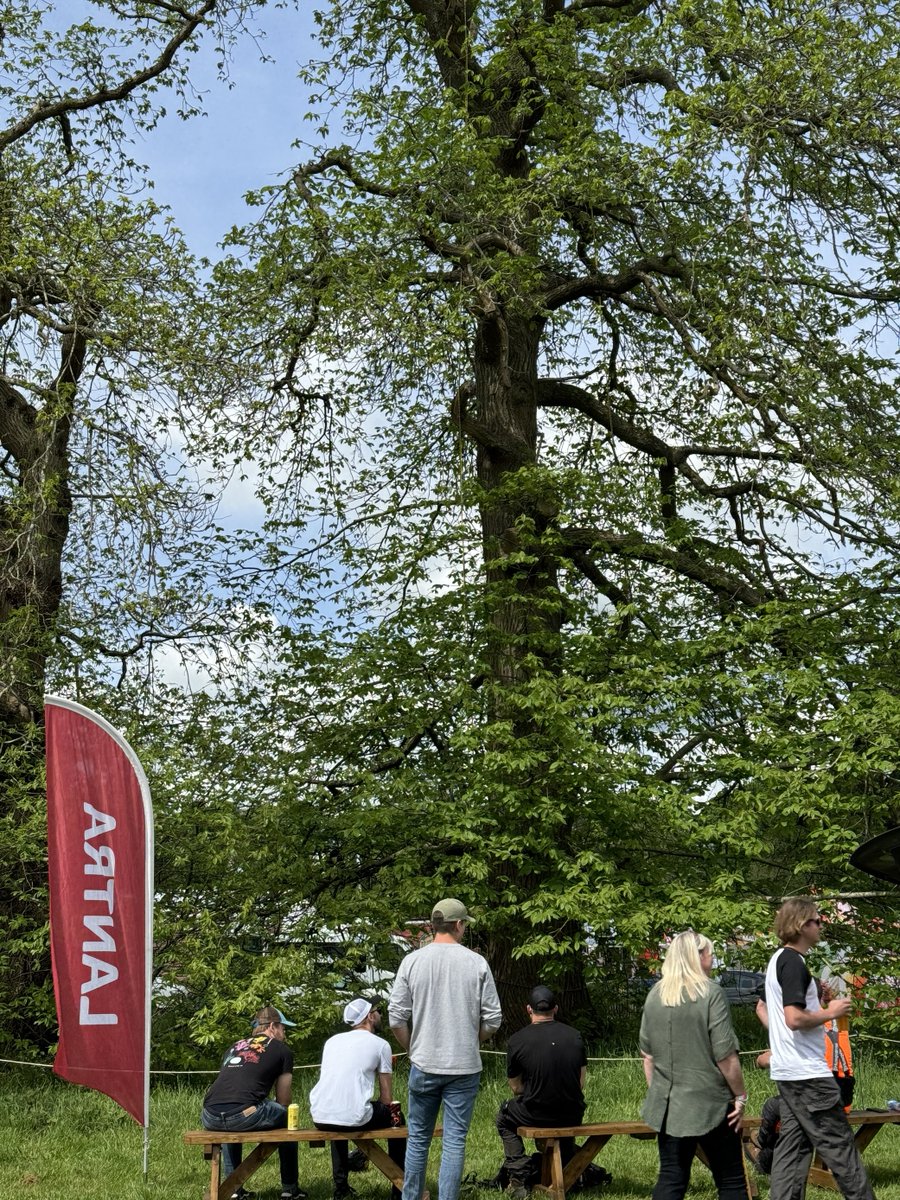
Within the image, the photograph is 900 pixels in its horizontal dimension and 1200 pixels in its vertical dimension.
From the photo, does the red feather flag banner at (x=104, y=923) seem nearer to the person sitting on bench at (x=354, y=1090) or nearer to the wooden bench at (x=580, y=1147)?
the person sitting on bench at (x=354, y=1090)

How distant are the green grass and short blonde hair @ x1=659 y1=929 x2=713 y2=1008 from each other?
2.18m

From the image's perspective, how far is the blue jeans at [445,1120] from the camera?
656 centimetres

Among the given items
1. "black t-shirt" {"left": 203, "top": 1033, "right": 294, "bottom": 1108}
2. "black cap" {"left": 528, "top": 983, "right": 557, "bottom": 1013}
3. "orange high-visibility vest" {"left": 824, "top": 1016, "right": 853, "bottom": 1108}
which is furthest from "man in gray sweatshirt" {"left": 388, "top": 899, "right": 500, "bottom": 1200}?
"orange high-visibility vest" {"left": 824, "top": 1016, "right": 853, "bottom": 1108}

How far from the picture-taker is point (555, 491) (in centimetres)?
1329

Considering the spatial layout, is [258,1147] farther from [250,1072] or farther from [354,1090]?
[354,1090]

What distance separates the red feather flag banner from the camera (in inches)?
327

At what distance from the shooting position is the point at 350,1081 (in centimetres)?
752

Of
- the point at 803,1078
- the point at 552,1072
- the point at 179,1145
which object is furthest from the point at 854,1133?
the point at 179,1145

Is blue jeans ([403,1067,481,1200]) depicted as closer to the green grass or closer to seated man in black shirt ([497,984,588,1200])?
seated man in black shirt ([497,984,588,1200])

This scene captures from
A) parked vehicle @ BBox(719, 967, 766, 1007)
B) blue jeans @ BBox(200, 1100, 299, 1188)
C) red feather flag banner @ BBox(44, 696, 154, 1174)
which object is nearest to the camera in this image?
blue jeans @ BBox(200, 1100, 299, 1188)

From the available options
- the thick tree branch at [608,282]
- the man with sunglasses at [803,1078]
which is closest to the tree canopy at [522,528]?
the thick tree branch at [608,282]

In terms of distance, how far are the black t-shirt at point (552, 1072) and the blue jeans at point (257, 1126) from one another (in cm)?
142

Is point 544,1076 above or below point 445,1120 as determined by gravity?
above

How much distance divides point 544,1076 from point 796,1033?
1.95 metres
